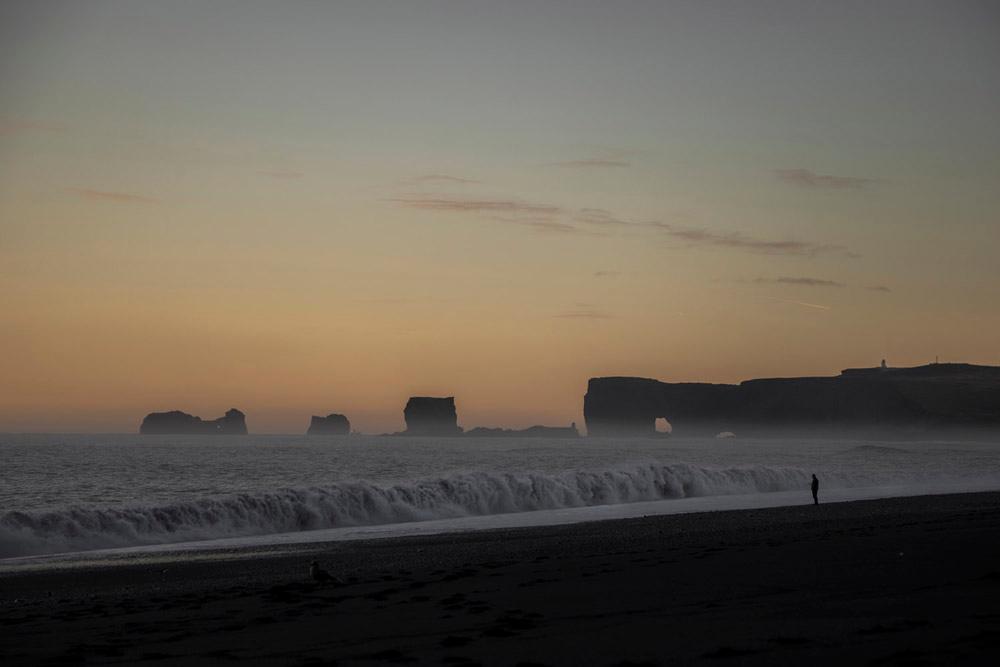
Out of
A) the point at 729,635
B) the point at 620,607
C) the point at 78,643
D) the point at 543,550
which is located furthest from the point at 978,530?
the point at 78,643

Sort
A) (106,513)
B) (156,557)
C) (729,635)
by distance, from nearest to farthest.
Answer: (729,635) < (156,557) < (106,513)

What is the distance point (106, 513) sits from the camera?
89.0 feet

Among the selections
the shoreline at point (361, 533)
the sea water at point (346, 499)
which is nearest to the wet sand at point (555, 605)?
the shoreline at point (361, 533)

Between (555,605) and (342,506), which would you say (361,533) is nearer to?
(342,506)

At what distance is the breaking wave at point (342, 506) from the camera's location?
83.8 ft

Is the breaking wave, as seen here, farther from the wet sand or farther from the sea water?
the wet sand

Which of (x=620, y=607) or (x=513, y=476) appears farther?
(x=513, y=476)

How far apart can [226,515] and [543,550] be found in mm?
14485

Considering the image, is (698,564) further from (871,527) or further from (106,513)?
(106,513)

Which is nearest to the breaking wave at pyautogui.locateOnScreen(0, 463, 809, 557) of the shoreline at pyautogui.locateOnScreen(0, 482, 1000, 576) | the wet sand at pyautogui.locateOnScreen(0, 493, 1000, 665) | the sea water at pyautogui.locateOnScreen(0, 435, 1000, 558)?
the sea water at pyautogui.locateOnScreen(0, 435, 1000, 558)

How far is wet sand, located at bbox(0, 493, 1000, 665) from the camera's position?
7457mm

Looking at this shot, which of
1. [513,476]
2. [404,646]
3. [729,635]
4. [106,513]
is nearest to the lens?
[729,635]

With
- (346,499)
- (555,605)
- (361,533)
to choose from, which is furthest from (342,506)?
(555,605)

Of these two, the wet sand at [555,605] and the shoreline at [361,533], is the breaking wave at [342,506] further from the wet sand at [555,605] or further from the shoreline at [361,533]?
the wet sand at [555,605]
